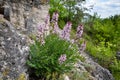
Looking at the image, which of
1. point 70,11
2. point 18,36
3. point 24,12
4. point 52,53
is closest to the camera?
point 18,36

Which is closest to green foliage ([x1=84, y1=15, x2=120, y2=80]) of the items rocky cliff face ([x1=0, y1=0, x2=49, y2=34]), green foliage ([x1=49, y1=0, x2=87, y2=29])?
green foliage ([x1=49, y1=0, x2=87, y2=29])

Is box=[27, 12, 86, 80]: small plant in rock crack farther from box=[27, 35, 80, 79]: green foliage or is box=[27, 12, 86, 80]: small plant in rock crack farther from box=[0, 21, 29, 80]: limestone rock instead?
box=[0, 21, 29, 80]: limestone rock

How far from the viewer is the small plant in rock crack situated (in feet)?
21.1

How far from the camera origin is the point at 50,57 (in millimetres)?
6438

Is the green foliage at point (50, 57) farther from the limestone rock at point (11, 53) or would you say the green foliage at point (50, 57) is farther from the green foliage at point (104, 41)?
the green foliage at point (104, 41)

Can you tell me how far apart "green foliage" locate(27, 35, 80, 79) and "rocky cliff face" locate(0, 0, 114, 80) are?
187 mm

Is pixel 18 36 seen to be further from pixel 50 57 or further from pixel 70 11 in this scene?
pixel 70 11

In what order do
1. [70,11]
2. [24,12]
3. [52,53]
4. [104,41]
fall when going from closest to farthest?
[52,53] → [24,12] → [70,11] → [104,41]

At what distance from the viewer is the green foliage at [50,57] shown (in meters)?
6.41

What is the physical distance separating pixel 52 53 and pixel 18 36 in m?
0.75

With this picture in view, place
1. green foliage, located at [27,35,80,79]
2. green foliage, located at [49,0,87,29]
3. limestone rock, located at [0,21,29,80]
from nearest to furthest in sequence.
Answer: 1. limestone rock, located at [0,21,29,80]
2. green foliage, located at [27,35,80,79]
3. green foliage, located at [49,0,87,29]

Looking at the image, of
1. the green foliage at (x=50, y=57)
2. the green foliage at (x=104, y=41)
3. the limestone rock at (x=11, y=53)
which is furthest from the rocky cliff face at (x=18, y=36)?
the green foliage at (x=104, y=41)

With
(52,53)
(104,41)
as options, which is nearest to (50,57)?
(52,53)

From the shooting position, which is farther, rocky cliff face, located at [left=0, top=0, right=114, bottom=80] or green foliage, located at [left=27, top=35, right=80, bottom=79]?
green foliage, located at [left=27, top=35, right=80, bottom=79]
